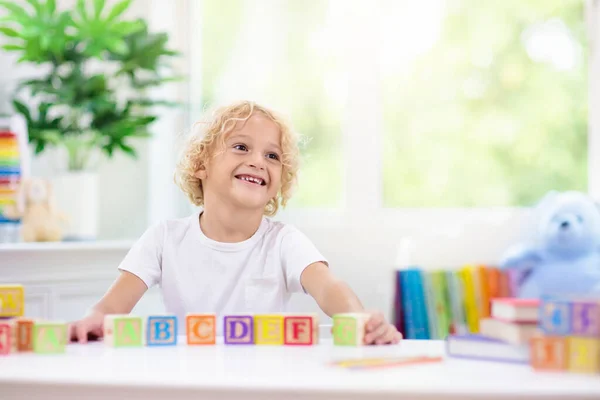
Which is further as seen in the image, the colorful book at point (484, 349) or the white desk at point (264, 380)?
the colorful book at point (484, 349)

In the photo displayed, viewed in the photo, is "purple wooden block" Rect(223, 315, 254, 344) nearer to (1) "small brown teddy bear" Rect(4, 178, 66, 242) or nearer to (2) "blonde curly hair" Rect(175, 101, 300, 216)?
(2) "blonde curly hair" Rect(175, 101, 300, 216)

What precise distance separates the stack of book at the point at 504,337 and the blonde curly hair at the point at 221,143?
2.93ft

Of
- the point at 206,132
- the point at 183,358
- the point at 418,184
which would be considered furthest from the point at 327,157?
the point at 183,358

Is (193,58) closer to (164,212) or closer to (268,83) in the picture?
(268,83)

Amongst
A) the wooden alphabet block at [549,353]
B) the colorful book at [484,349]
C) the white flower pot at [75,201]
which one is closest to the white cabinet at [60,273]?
the white flower pot at [75,201]

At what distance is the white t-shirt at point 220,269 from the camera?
1706 mm

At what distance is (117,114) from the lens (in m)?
2.69

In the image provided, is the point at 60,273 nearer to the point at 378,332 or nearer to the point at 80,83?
the point at 80,83

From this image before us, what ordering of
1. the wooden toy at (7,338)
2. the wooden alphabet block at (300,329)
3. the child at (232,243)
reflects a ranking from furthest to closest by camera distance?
the child at (232,243), the wooden alphabet block at (300,329), the wooden toy at (7,338)

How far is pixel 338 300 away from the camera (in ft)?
4.85

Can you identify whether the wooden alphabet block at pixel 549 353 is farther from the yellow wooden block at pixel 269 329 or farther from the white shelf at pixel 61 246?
the white shelf at pixel 61 246

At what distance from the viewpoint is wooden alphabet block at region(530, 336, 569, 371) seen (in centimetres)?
91

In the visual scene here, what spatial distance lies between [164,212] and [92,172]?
34 cm

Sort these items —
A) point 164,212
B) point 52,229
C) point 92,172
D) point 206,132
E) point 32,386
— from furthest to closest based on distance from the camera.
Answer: point 164,212
point 92,172
point 52,229
point 206,132
point 32,386
